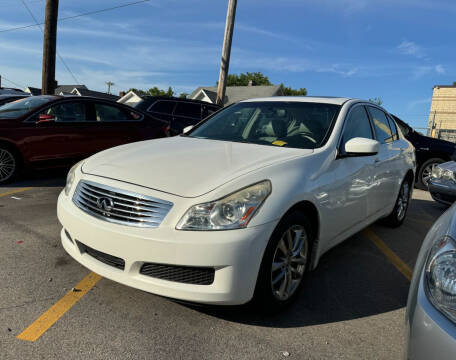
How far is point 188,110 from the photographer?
10.6m

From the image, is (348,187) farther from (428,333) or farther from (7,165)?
(7,165)

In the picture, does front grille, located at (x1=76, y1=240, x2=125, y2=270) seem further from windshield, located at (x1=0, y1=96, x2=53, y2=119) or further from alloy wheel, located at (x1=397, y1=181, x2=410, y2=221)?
windshield, located at (x1=0, y1=96, x2=53, y2=119)

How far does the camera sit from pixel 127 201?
98.0 inches

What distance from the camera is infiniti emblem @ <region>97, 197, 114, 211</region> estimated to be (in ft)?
8.33

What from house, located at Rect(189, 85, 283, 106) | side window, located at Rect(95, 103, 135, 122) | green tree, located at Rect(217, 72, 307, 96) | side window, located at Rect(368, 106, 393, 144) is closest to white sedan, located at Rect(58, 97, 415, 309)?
side window, located at Rect(368, 106, 393, 144)

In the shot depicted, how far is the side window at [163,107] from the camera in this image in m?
10.1

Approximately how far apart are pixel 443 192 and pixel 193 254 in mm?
5435

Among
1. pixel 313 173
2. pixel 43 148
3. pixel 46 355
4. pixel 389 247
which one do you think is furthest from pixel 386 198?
pixel 43 148

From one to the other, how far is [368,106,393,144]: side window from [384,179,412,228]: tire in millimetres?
756

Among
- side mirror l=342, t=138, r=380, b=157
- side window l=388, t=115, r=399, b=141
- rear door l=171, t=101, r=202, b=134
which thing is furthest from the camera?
rear door l=171, t=101, r=202, b=134

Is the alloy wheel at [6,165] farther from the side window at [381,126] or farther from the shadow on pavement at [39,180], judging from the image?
the side window at [381,126]

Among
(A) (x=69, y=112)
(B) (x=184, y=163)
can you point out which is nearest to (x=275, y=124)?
(B) (x=184, y=163)

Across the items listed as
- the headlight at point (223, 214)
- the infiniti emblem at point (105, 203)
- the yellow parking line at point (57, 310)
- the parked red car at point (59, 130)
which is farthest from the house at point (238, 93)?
the headlight at point (223, 214)

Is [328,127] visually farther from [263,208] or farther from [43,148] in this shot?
[43,148]
